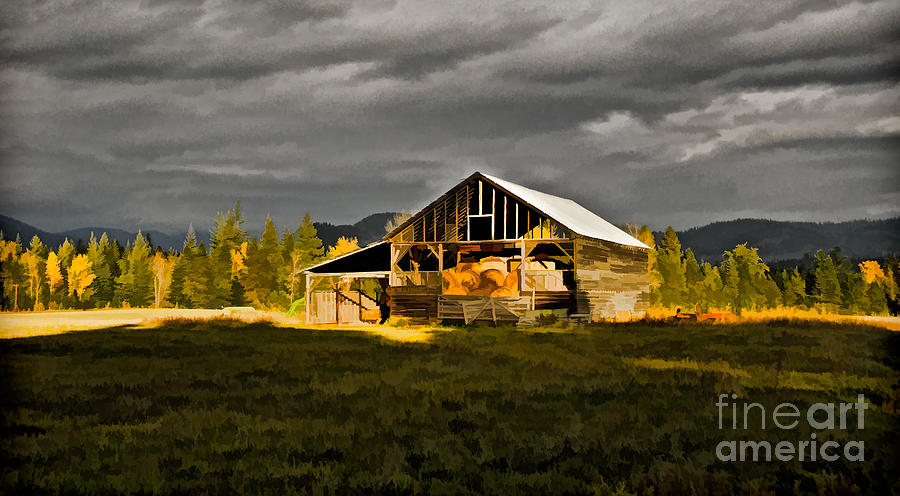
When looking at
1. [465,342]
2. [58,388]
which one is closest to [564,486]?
[58,388]

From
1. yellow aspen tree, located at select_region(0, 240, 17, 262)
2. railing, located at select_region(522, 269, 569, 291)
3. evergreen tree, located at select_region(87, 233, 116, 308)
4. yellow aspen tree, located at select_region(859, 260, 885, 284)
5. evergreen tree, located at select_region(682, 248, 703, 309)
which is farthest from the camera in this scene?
yellow aspen tree, located at select_region(859, 260, 885, 284)

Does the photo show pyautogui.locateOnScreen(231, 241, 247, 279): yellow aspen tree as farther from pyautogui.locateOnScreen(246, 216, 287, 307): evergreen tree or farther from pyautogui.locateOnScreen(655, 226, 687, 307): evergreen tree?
pyautogui.locateOnScreen(655, 226, 687, 307): evergreen tree

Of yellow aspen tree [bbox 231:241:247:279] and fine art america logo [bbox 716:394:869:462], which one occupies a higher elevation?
yellow aspen tree [bbox 231:241:247:279]

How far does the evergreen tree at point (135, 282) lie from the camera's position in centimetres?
10712

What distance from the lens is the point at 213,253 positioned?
10150cm

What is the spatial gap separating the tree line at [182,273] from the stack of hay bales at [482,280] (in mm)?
47861

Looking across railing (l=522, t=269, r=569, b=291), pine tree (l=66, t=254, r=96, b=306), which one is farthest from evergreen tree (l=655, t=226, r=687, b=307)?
pine tree (l=66, t=254, r=96, b=306)

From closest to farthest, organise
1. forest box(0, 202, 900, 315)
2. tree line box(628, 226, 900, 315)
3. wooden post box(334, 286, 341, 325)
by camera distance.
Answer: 1. wooden post box(334, 286, 341, 325)
2. forest box(0, 202, 900, 315)
3. tree line box(628, 226, 900, 315)

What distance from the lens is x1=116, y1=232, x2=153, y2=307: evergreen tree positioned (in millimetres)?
107125

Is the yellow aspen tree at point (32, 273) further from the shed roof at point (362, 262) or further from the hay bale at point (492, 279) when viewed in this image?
the hay bale at point (492, 279)

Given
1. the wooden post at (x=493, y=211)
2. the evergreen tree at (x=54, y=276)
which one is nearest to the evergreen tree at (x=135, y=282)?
the evergreen tree at (x=54, y=276)

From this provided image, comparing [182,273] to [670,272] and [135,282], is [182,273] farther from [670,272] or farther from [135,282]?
[670,272]

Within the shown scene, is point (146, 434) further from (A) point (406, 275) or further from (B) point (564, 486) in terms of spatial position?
(A) point (406, 275)

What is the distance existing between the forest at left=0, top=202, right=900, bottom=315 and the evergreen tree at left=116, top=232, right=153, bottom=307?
15cm
